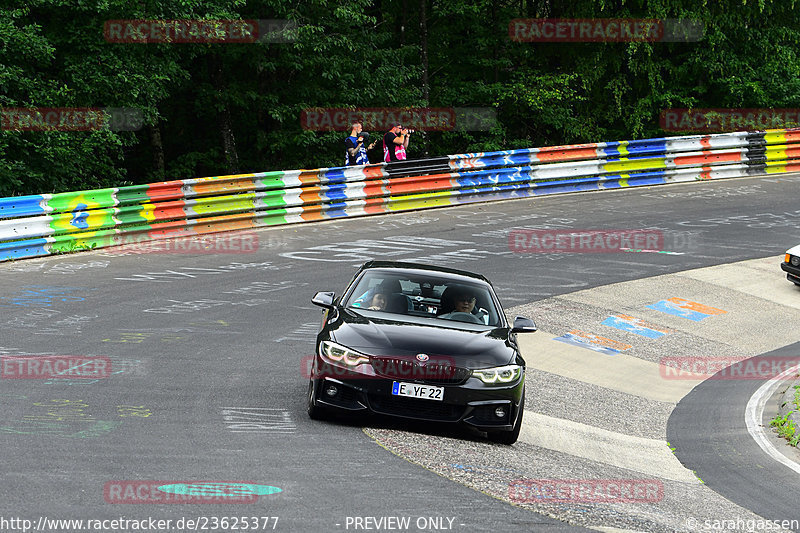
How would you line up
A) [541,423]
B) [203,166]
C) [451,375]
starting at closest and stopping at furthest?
1. [451,375]
2. [541,423]
3. [203,166]

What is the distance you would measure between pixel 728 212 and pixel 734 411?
43.2 ft

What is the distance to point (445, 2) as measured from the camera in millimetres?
32125

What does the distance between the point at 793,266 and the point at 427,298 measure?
32.6 feet

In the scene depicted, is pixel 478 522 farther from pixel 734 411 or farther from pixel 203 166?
pixel 203 166

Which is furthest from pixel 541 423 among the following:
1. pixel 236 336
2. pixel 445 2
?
pixel 445 2

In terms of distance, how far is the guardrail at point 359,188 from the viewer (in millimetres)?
17547

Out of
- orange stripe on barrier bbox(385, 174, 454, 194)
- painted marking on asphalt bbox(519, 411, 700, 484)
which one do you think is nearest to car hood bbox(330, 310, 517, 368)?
painted marking on asphalt bbox(519, 411, 700, 484)

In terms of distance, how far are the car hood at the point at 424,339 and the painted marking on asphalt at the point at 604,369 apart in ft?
12.5

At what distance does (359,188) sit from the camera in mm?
22453

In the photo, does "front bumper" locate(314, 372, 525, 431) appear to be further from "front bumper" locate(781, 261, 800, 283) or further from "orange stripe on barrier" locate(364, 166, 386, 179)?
"orange stripe on barrier" locate(364, 166, 386, 179)

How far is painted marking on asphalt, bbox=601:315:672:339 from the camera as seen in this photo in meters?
15.1

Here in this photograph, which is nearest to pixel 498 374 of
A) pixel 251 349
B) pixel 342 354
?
pixel 342 354

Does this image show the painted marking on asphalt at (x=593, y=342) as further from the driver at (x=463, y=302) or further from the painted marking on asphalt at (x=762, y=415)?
the driver at (x=463, y=302)

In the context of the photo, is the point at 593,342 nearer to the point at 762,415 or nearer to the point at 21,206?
the point at 762,415
